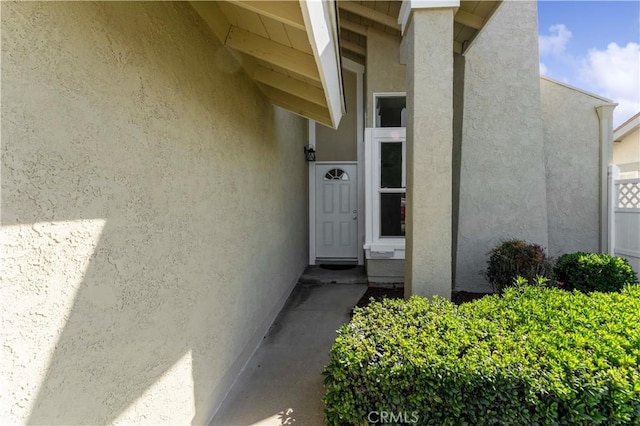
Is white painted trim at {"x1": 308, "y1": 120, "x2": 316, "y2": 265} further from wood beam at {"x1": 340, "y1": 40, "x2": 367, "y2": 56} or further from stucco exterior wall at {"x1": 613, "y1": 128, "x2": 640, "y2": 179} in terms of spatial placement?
stucco exterior wall at {"x1": 613, "y1": 128, "x2": 640, "y2": 179}

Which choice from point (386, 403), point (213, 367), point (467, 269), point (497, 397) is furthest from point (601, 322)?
point (213, 367)

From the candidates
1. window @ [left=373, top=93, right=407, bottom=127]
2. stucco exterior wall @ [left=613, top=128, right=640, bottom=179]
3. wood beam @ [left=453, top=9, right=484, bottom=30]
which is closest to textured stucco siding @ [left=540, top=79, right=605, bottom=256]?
wood beam @ [left=453, top=9, right=484, bottom=30]

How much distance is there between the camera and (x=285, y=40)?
313 centimetres

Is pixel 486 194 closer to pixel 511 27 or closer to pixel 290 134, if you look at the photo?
pixel 511 27

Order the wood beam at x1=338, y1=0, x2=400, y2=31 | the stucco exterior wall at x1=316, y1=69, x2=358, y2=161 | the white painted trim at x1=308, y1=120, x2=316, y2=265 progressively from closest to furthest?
the wood beam at x1=338, y1=0, x2=400, y2=31 < the stucco exterior wall at x1=316, y1=69, x2=358, y2=161 < the white painted trim at x1=308, y1=120, x2=316, y2=265

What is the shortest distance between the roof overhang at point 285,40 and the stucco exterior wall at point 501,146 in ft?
10.4

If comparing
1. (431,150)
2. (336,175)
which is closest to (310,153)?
(336,175)

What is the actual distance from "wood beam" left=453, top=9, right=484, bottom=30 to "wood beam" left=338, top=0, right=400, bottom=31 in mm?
1107

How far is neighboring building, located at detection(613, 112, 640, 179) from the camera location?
10078 mm

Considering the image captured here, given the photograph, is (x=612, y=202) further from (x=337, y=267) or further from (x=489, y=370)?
(x=489, y=370)

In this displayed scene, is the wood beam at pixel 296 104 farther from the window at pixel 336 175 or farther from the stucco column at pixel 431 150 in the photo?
the window at pixel 336 175

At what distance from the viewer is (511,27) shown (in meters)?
6.14

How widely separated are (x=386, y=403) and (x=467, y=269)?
438cm

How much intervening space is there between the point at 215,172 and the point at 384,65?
193 inches
